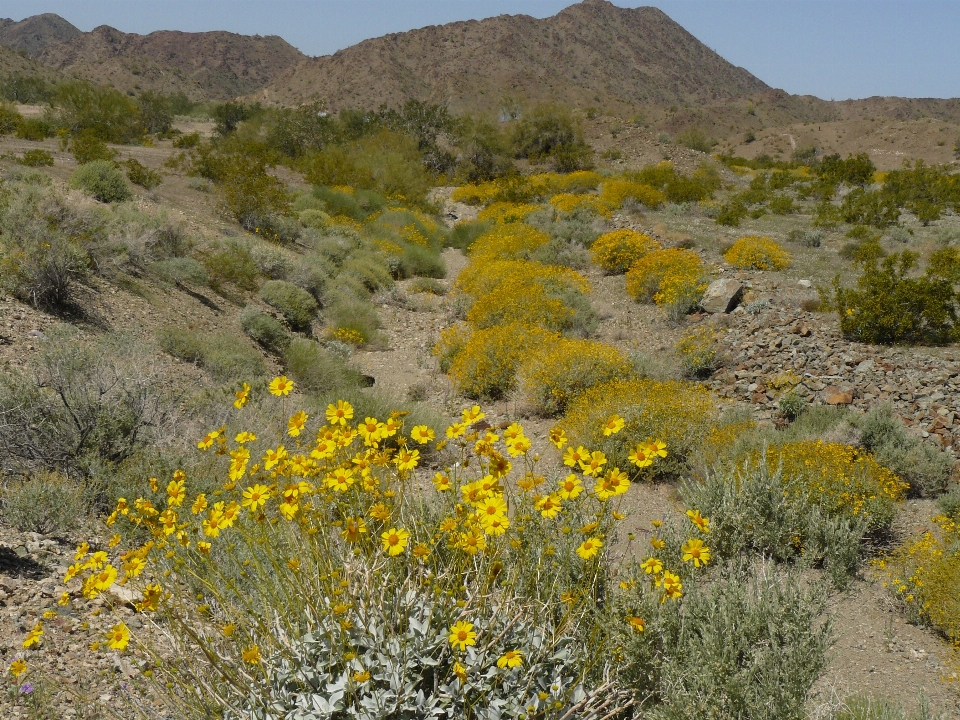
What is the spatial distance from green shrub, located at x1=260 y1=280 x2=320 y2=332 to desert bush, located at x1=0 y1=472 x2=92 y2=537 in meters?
6.78

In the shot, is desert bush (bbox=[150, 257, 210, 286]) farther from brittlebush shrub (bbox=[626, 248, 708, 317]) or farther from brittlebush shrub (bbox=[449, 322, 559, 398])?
brittlebush shrub (bbox=[626, 248, 708, 317])

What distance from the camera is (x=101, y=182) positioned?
1238 centimetres

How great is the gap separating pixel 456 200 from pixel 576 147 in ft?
33.7

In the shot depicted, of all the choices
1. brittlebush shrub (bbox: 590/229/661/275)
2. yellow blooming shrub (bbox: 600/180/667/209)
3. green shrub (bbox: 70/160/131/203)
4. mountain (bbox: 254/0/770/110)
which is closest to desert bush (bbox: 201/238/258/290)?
green shrub (bbox: 70/160/131/203)

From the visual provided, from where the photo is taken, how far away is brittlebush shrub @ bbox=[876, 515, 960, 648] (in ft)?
12.6

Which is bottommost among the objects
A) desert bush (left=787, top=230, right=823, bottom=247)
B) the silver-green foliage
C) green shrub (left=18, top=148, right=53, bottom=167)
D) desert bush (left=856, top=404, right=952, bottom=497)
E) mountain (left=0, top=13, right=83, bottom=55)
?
desert bush (left=856, top=404, right=952, bottom=497)

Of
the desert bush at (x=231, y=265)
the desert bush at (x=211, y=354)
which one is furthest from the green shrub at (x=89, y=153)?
the desert bush at (x=211, y=354)

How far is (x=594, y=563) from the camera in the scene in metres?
2.61

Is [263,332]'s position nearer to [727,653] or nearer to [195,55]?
[727,653]

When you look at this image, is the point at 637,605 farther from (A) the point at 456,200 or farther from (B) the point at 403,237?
(A) the point at 456,200

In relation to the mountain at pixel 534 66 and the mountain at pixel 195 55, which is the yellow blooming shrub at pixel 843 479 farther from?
the mountain at pixel 195 55

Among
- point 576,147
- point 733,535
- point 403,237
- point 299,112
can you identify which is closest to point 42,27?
point 299,112

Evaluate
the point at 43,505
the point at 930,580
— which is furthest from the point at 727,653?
the point at 43,505

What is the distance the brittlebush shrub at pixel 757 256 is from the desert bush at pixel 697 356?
483 cm
